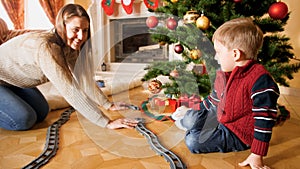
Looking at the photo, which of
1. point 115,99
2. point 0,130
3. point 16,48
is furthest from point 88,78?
point 115,99

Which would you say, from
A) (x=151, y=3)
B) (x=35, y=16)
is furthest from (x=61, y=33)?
(x=35, y=16)

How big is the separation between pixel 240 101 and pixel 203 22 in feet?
1.45

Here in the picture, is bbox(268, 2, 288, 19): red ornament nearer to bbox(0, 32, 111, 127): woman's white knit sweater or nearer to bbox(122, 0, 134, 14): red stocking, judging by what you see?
bbox(0, 32, 111, 127): woman's white knit sweater

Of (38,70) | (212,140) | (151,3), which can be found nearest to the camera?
(212,140)

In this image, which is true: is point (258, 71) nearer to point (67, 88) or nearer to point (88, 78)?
point (67, 88)

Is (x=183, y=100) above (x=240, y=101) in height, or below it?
below

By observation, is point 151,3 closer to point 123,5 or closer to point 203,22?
point 123,5

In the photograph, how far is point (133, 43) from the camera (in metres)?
3.23

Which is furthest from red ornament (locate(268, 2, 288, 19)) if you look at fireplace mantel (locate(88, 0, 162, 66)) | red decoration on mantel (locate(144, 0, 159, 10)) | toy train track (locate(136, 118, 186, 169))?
fireplace mantel (locate(88, 0, 162, 66))

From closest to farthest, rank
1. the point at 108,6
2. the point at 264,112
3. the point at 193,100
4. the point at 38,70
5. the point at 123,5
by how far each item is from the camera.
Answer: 1. the point at 264,112
2. the point at 38,70
3. the point at 193,100
4. the point at 123,5
5. the point at 108,6

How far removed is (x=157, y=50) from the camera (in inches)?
115

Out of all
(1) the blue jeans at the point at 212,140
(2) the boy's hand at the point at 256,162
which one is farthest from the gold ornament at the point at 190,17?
(2) the boy's hand at the point at 256,162

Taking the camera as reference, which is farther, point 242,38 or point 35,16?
point 35,16

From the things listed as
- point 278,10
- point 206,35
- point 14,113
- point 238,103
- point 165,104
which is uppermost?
point 278,10
